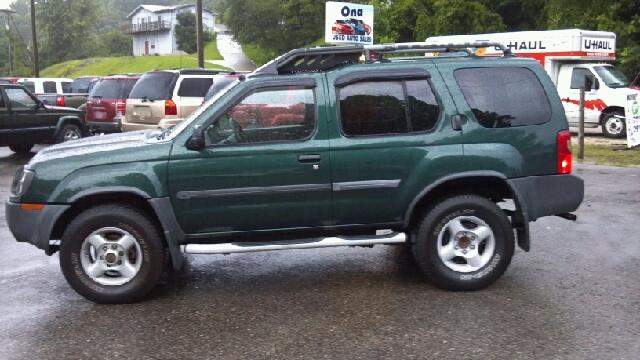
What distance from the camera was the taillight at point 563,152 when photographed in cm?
572

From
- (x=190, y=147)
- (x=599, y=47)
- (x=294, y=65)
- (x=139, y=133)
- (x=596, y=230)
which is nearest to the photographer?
(x=190, y=147)

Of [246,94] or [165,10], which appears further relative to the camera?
[165,10]

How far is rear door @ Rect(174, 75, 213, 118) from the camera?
1457 centimetres

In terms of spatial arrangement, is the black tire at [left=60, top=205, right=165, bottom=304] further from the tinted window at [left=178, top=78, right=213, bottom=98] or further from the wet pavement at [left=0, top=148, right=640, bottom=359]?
the tinted window at [left=178, top=78, right=213, bottom=98]

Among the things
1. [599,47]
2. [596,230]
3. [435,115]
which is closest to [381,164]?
[435,115]

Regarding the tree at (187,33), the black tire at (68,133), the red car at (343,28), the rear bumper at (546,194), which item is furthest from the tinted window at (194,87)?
the tree at (187,33)

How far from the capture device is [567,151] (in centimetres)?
575

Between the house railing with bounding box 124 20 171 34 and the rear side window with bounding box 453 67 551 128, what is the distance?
99.5 m

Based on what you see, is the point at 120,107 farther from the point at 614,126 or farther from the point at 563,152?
the point at 563,152

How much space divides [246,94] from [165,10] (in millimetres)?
102184

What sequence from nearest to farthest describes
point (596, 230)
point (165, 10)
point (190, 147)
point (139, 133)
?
point (190, 147) → point (139, 133) → point (596, 230) → point (165, 10)

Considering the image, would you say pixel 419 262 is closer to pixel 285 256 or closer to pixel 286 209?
pixel 286 209

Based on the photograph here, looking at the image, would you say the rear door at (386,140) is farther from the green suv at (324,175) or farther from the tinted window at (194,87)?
the tinted window at (194,87)

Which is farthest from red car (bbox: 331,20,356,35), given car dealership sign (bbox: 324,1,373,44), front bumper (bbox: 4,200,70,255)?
front bumper (bbox: 4,200,70,255)
